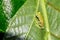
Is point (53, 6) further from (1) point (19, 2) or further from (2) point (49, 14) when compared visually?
(1) point (19, 2)

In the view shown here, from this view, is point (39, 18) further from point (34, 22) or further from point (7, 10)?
point (7, 10)

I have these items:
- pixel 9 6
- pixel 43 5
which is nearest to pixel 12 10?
pixel 9 6

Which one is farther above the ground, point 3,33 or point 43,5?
point 43,5

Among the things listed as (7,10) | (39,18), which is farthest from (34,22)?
(7,10)

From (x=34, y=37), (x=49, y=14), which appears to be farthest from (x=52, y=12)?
(x=34, y=37)

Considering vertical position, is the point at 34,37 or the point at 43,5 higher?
the point at 43,5

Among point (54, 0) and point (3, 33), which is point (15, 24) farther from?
point (54, 0)
